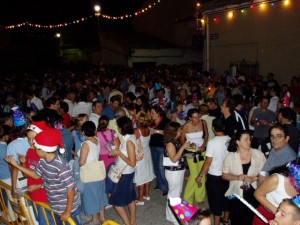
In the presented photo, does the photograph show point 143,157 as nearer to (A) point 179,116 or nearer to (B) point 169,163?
(B) point 169,163

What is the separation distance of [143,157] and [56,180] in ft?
7.89

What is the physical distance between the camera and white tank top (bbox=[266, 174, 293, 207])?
3227mm

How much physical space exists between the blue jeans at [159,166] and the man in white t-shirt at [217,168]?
1.44m

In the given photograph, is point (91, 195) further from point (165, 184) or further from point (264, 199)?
point (264, 199)

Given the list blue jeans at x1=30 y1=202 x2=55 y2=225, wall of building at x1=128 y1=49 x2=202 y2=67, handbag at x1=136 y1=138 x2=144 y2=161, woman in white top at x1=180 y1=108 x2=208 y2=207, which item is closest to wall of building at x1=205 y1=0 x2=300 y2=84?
wall of building at x1=128 y1=49 x2=202 y2=67

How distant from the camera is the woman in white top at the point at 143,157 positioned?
588cm

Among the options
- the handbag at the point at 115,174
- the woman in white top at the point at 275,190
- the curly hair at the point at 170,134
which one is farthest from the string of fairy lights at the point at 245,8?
the woman in white top at the point at 275,190

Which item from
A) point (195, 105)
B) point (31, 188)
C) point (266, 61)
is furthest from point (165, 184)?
point (266, 61)

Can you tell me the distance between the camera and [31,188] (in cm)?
402

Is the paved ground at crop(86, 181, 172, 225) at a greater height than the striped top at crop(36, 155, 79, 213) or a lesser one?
lesser

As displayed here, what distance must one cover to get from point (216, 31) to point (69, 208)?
54.3 ft

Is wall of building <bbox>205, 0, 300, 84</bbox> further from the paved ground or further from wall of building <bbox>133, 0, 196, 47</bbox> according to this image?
the paved ground

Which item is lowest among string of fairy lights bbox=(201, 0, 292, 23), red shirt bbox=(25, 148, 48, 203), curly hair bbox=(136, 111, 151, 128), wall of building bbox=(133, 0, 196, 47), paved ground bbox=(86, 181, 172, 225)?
paved ground bbox=(86, 181, 172, 225)

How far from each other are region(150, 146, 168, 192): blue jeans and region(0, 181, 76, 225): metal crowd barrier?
2.65 metres
